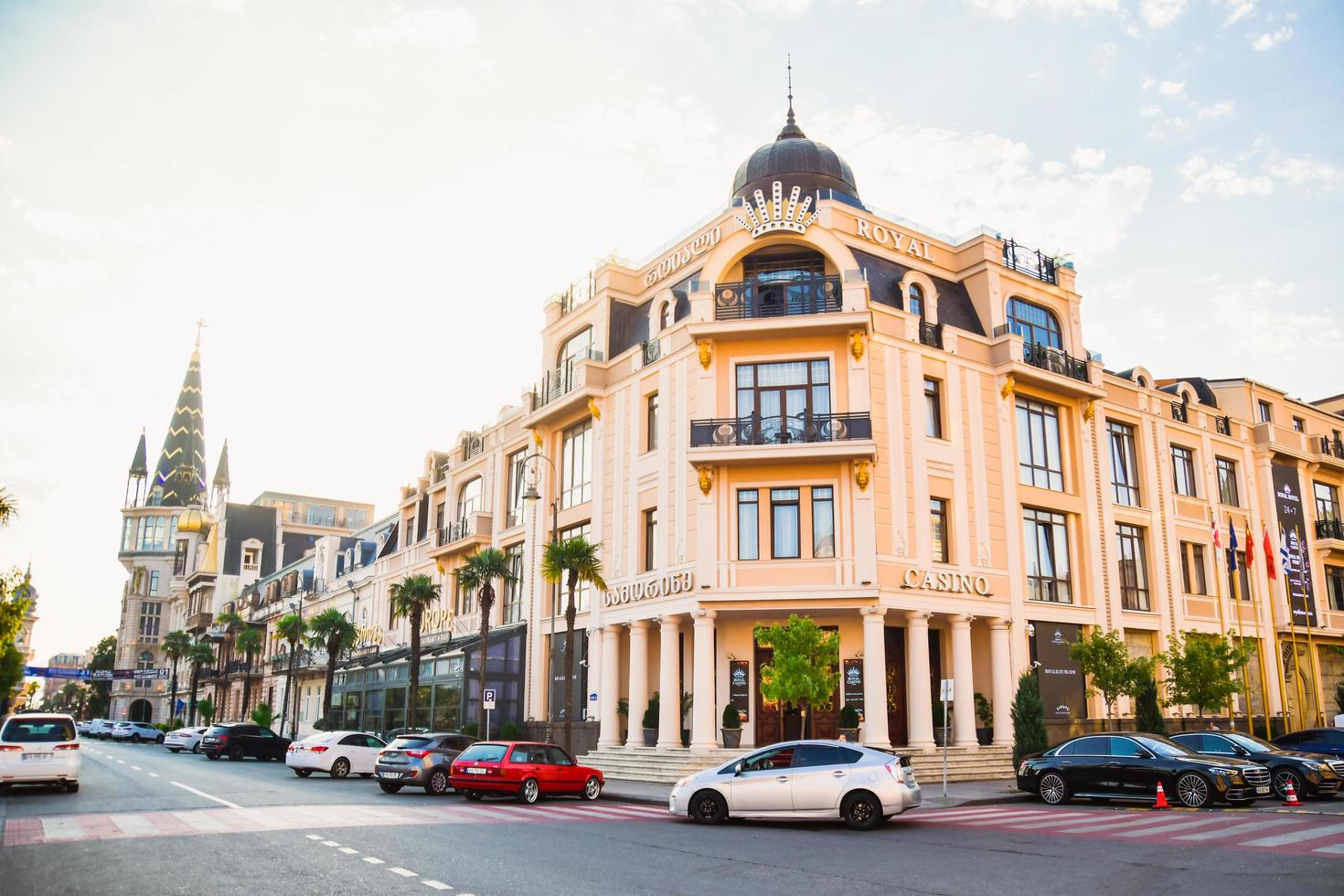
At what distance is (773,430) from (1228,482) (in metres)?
23.4

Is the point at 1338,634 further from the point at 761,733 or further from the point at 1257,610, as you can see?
the point at 761,733

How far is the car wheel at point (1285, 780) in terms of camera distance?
20922 mm

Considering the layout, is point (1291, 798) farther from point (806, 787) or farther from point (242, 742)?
point (242, 742)

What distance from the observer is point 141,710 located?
392ft

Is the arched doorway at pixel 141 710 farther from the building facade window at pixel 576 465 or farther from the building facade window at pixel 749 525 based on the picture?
the building facade window at pixel 749 525

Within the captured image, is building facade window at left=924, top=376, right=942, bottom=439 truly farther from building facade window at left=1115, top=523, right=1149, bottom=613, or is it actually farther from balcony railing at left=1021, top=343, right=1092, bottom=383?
building facade window at left=1115, top=523, right=1149, bottom=613

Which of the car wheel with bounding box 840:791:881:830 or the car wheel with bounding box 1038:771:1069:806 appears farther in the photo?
the car wheel with bounding box 1038:771:1069:806

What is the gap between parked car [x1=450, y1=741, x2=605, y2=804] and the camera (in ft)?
72.6

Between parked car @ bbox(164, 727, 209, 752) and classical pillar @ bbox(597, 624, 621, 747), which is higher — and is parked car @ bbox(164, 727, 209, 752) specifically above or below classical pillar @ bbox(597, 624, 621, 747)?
below

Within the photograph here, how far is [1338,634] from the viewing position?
43062 millimetres

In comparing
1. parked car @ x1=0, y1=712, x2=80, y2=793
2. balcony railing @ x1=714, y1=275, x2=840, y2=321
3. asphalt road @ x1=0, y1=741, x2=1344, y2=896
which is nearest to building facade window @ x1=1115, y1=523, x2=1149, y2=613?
balcony railing @ x1=714, y1=275, x2=840, y2=321

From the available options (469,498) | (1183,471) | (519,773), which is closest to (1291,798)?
(519,773)

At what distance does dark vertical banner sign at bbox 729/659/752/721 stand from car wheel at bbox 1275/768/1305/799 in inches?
546

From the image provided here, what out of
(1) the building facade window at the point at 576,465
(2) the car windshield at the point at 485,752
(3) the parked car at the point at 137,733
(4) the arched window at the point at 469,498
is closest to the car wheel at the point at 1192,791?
(2) the car windshield at the point at 485,752
